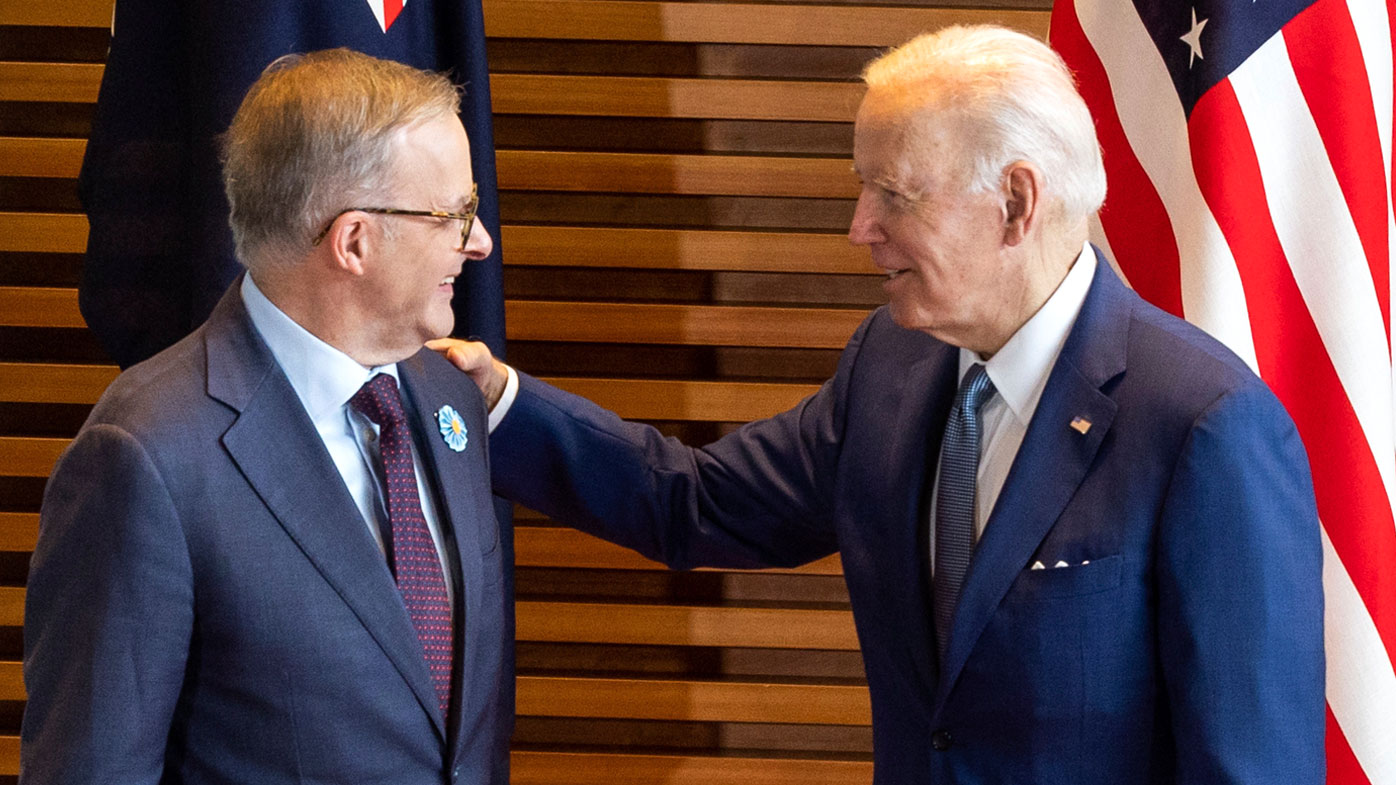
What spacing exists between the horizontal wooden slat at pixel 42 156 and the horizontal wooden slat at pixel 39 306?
259 millimetres

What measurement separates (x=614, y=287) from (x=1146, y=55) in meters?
1.25

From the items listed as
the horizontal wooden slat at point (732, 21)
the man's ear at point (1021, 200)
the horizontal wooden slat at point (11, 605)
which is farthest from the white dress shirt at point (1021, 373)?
the horizontal wooden slat at point (11, 605)

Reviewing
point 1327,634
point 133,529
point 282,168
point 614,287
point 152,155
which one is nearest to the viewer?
point 133,529

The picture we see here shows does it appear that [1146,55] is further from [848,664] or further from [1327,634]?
[848,664]

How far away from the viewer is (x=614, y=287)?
298cm

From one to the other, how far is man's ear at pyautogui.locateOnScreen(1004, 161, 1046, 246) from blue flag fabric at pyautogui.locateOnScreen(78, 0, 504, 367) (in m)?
0.99

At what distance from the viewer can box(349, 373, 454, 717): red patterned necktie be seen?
163cm

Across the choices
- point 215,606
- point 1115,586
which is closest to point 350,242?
point 215,606

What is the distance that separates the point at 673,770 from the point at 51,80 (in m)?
2.09

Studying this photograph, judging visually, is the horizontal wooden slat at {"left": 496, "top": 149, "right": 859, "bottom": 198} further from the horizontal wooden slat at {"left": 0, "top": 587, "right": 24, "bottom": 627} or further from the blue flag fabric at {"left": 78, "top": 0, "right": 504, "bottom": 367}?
A: the horizontal wooden slat at {"left": 0, "top": 587, "right": 24, "bottom": 627}

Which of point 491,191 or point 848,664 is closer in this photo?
point 491,191

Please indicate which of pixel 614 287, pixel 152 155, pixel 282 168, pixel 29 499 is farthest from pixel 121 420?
pixel 29 499

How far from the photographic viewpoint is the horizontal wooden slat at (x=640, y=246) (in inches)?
116

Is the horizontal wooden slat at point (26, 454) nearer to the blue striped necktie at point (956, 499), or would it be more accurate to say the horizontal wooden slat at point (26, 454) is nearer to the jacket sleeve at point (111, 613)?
the jacket sleeve at point (111, 613)
